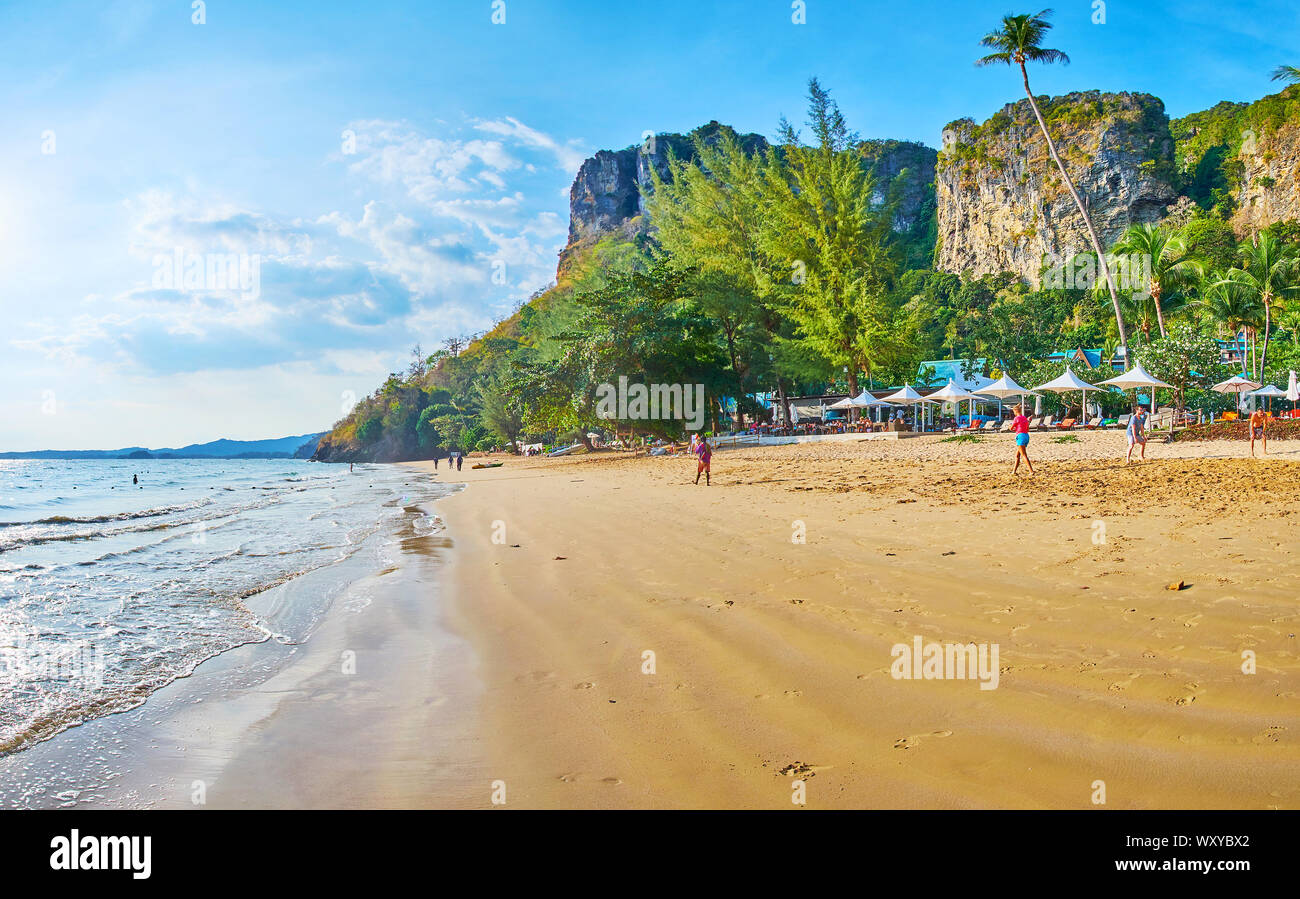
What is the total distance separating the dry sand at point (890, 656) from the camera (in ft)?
9.53

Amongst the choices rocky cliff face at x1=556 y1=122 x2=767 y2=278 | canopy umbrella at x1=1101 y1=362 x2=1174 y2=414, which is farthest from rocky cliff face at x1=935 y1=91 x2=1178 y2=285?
canopy umbrella at x1=1101 y1=362 x2=1174 y2=414

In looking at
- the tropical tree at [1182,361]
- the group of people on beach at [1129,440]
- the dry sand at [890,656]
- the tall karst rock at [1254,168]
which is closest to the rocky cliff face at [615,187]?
the tall karst rock at [1254,168]

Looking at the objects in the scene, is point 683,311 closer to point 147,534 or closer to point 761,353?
point 761,353

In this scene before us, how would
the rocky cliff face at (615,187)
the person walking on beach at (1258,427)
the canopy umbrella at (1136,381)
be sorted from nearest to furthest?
the person walking on beach at (1258,427) → the canopy umbrella at (1136,381) → the rocky cliff face at (615,187)

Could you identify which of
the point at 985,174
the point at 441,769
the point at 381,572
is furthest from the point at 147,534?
the point at 985,174

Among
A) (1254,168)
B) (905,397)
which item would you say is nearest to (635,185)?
(1254,168)

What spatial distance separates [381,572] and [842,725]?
7415 millimetres

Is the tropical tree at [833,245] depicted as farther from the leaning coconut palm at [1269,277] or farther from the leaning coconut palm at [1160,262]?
the leaning coconut palm at [1269,277]

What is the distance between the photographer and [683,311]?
31859 millimetres

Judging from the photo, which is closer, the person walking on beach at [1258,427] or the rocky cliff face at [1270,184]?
the person walking on beach at [1258,427]

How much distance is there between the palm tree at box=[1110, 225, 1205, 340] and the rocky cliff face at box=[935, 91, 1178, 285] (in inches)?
2645

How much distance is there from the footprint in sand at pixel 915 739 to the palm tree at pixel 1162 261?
4293 cm

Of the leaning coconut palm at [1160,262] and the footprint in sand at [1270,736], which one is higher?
the leaning coconut palm at [1160,262]
